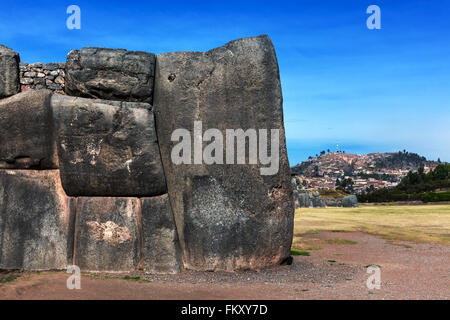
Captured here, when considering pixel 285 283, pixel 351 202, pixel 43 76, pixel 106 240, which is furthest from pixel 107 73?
pixel 351 202

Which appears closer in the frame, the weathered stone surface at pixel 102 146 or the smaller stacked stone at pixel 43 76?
the weathered stone surface at pixel 102 146

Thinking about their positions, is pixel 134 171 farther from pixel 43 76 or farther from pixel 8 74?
pixel 8 74

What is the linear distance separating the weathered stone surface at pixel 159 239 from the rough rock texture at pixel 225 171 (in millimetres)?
253

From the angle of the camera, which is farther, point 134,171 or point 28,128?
point 28,128

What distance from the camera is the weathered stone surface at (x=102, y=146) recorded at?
377 inches

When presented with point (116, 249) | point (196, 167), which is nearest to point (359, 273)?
point (196, 167)

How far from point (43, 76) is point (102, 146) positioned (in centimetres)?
242

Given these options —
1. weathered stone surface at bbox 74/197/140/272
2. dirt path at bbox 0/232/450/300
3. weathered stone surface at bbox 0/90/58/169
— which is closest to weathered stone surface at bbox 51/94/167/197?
weathered stone surface at bbox 0/90/58/169

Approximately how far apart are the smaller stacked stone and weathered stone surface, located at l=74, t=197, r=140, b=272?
3.14 m

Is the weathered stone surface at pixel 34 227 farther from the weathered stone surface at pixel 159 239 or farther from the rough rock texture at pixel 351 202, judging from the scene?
the rough rock texture at pixel 351 202

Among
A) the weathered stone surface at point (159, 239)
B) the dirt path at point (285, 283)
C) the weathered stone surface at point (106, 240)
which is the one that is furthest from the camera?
the weathered stone surface at point (159, 239)

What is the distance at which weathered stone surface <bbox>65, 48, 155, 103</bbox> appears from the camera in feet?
32.0

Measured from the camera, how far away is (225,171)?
384 inches

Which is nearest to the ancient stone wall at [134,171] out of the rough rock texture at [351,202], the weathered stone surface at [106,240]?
the weathered stone surface at [106,240]
